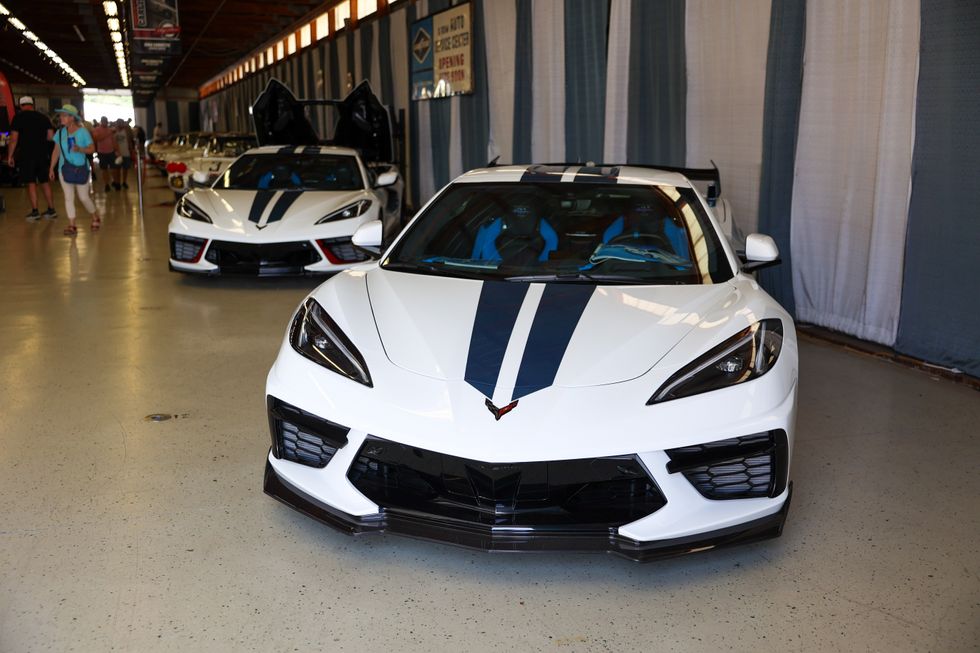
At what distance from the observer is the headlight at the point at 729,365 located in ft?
7.29

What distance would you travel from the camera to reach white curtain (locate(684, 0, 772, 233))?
219 inches

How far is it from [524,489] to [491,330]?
0.53 m

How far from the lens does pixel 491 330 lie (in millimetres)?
2477

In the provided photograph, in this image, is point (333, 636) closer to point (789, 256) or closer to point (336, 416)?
point (336, 416)

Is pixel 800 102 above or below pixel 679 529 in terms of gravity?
above

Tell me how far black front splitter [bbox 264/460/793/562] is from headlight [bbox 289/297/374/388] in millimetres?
353

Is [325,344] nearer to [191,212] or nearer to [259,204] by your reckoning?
[259,204]

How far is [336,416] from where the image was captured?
2.25 meters

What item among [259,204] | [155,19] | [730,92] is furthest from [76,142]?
[155,19]

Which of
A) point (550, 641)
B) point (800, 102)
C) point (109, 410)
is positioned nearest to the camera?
point (550, 641)

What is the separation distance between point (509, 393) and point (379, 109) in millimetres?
8431

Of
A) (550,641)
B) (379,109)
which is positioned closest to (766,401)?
(550,641)

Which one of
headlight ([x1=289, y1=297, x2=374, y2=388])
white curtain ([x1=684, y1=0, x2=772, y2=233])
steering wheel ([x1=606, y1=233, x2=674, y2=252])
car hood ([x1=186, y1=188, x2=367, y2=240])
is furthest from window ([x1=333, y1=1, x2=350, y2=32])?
headlight ([x1=289, y1=297, x2=374, y2=388])

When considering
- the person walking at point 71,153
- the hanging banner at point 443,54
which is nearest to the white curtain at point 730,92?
the hanging banner at point 443,54
